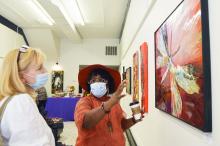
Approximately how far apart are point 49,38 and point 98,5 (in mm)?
3462

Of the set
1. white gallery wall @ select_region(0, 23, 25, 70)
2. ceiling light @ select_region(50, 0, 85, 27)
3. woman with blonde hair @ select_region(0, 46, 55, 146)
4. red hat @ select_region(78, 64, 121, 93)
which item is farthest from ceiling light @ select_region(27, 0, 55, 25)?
woman with blonde hair @ select_region(0, 46, 55, 146)

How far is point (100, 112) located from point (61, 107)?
237 inches

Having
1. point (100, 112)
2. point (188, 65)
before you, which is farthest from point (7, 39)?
point (188, 65)

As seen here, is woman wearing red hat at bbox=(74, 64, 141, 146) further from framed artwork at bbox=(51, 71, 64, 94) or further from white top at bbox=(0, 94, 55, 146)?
framed artwork at bbox=(51, 71, 64, 94)

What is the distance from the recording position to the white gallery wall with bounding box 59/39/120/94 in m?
9.22

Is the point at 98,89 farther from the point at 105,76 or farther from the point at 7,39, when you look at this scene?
the point at 7,39

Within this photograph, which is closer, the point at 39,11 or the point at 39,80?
the point at 39,80

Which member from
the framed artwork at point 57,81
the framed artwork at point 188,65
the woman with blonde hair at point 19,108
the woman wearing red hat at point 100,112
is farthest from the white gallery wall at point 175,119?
the framed artwork at point 57,81

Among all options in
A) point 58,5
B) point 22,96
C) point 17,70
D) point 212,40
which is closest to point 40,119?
point 22,96

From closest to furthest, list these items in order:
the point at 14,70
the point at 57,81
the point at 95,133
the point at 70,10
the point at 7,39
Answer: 1. the point at 14,70
2. the point at 95,133
3. the point at 70,10
4. the point at 7,39
5. the point at 57,81

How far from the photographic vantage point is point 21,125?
1.06 meters

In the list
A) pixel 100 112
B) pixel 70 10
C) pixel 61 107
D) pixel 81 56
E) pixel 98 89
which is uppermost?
pixel 70 10

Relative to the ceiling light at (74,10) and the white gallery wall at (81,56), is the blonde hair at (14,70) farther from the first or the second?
the white gallery wall at (81,56)

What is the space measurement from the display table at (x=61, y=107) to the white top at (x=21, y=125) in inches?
247
